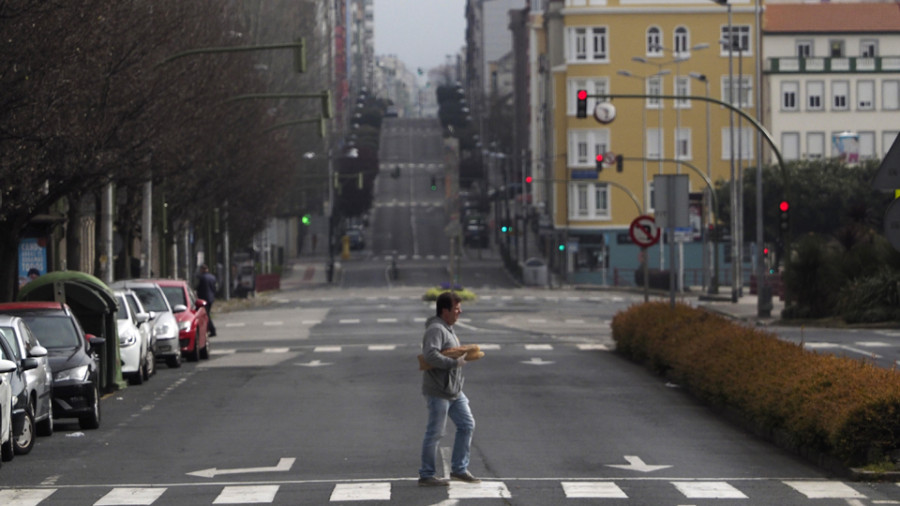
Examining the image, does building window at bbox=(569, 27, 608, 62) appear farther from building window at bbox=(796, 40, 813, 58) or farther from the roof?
building window at bbox=(796, 40, 813, 58)

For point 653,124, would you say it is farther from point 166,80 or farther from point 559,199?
point 166,80

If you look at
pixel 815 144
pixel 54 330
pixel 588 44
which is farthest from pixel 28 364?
pixel 588 44

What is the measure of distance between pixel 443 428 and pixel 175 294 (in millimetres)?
19407

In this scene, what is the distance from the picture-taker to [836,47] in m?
96.6

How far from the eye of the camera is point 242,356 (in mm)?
31469

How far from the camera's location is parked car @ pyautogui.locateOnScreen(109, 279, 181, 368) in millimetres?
27891

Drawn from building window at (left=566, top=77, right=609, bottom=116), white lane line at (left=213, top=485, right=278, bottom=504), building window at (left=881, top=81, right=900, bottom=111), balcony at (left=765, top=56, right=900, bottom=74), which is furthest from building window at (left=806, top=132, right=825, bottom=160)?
white lane line at (left=213, top=485, right=278, bottom=504)

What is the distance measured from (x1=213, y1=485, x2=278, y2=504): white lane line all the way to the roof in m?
86.5

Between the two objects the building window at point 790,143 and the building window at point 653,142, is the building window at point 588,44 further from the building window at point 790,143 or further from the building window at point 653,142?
the building window at point 790,143

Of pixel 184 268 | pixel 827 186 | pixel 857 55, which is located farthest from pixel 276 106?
pixel 857 55

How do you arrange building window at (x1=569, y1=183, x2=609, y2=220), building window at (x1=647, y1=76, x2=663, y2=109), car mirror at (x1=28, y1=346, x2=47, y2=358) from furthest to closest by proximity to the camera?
building window at (x1=569, y1=183, x2=609, y2=220) < building window at (x1=647, y1=76, x2=663, y2=109) < car mirror at (x1=28, y1=346, x2=47, y2=358)

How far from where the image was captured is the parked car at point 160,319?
2789 centimetres

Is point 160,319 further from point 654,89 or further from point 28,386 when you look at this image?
point 654,89

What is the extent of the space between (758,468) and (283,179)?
52.0 m
